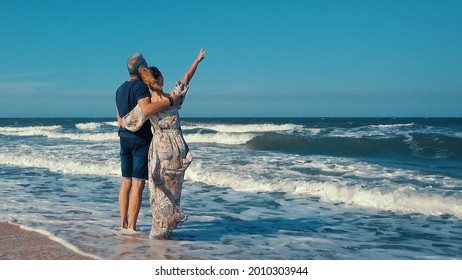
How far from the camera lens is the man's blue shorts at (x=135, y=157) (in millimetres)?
4941

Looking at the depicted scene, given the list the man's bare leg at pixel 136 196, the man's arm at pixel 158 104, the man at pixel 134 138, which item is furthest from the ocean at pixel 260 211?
the man's arm at pixel 158 104

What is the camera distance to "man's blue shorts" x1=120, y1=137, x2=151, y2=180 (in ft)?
16.2

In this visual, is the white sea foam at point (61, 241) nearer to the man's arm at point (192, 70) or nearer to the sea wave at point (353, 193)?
the man's arm at point (192, 70)

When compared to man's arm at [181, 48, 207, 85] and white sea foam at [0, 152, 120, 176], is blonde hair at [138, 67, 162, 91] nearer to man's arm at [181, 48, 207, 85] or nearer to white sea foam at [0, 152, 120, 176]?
man's arm at [181, 48, 207, 85]

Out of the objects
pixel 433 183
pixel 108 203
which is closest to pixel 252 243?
pixel 108 203

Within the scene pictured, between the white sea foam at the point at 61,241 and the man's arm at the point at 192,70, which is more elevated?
the man's arm at the point at 192,70

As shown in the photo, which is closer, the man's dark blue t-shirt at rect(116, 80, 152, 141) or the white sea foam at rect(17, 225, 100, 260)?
the white sea foam at rect(17, 225, 100, 260)

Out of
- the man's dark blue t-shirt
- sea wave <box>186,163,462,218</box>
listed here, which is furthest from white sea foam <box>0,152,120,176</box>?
the man's dark blue t-shirt

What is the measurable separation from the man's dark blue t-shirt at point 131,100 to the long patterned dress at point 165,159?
15cm

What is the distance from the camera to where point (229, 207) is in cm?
731

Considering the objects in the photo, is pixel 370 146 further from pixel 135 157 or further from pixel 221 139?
pixel 135 157

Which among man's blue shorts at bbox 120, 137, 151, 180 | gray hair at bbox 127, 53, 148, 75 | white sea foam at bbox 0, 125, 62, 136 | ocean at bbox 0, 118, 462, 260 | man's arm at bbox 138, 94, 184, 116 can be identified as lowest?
ocean at bbox 0, 118, 462, 260

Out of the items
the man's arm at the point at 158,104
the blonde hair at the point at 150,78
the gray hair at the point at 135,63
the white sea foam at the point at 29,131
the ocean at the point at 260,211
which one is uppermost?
the gray hair at the point at 135,63
